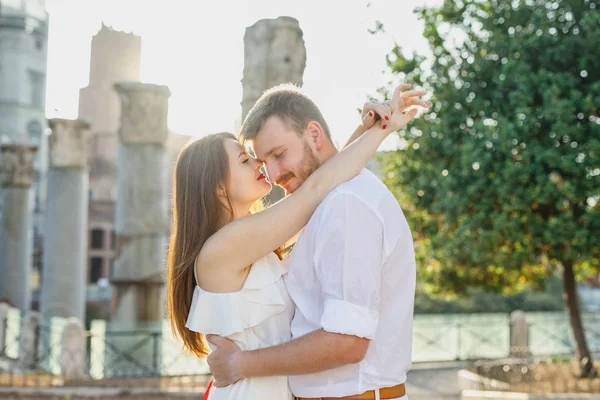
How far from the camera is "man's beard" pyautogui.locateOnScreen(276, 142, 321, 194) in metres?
2.79

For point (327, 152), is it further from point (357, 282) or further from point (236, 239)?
point (357, 282)

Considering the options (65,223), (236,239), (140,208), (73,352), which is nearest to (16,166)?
(65,223)

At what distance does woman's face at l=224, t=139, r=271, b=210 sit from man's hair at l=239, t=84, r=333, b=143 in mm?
139

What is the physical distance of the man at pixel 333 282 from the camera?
241cm

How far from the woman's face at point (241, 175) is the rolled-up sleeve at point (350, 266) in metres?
0.54

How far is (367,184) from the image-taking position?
2625 millimetres

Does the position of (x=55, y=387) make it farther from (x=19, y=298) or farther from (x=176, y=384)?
(x=19, y=298)

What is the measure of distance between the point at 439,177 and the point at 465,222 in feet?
2.86

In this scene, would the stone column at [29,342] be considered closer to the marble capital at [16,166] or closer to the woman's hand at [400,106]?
the marble capital at [16,166]

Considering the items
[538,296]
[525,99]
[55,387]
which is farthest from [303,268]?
[538,296]

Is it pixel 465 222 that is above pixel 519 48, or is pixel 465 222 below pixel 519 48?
below

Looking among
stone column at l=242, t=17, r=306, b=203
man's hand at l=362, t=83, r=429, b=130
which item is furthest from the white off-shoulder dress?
stone column at l=242, t=17, r=306, b=203

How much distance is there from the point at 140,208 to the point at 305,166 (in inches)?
492

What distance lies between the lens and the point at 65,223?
62.0 feet
